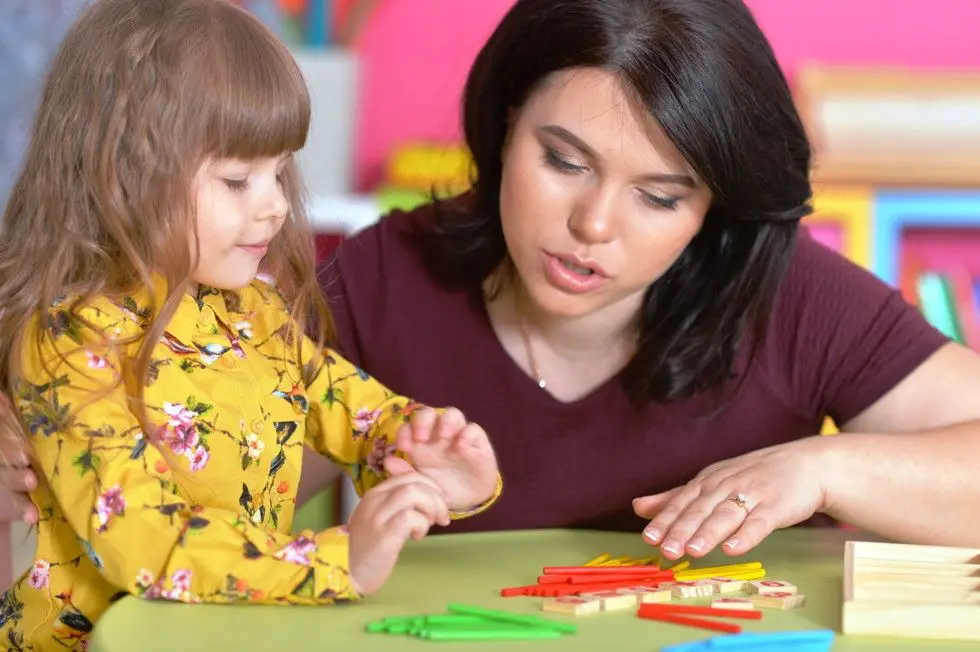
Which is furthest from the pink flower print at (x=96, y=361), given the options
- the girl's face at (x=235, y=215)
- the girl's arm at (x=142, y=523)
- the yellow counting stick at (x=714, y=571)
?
the yellow counting stick at (x=714, y=571)

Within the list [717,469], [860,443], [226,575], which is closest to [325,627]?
[226,575]

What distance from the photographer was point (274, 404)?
122 centimetres

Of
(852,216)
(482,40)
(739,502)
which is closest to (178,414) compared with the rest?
(739,502)

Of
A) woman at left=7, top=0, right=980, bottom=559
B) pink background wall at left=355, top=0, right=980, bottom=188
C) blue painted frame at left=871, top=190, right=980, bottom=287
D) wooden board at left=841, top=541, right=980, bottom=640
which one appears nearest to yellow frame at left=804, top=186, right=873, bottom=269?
blue painted frame at left=871, top=190, right=980, bottom=287

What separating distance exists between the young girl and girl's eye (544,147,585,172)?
28cm

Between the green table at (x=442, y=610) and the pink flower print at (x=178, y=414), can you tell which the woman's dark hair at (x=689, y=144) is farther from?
the pink flower print at (x=178, y=414)

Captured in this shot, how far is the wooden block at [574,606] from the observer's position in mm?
1072

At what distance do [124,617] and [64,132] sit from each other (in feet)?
1.22

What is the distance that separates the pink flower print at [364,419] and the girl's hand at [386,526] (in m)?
0.24

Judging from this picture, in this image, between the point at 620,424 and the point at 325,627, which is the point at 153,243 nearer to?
the point at 325,627

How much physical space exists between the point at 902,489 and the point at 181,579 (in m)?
0.67

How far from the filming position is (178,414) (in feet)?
3.66

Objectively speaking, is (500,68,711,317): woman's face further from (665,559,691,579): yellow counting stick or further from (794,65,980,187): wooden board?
(794,65,980,187): wooden board

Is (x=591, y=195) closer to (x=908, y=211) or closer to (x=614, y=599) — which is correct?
(x=614, y=599)
